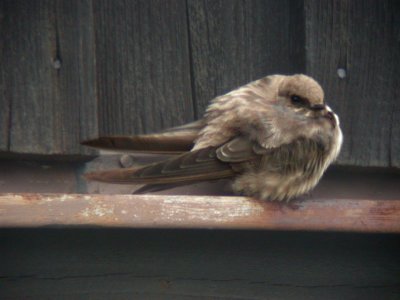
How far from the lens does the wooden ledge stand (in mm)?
2417

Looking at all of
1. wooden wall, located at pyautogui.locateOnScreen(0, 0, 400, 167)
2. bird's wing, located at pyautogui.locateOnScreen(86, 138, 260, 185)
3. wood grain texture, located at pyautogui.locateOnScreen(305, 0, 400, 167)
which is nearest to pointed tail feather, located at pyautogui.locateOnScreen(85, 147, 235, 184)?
bird's wing, located at pyautogui.locateOnScreen(86, 138, 260, 185)

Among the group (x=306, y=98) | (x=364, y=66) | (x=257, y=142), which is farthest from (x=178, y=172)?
(x=364, y=66)

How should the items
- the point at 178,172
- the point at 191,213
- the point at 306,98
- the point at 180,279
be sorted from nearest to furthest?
1. the point at 191,213
2. the point at 180,279
3. the point at 178,172
4. the point at 306,98

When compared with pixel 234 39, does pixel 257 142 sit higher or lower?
lower

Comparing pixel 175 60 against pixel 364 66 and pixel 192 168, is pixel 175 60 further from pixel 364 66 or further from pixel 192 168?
pixel 364 66

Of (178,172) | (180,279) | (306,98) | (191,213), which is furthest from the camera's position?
(306,98)

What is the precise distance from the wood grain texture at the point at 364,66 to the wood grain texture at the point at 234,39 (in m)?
0.09

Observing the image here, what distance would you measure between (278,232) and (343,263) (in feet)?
0.64

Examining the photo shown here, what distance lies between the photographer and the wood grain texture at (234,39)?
2984 mm

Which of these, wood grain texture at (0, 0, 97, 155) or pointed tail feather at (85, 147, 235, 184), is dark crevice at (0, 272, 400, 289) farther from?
wood grain texture at (0, 0, 97, 155)

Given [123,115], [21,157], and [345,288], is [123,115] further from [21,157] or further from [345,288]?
[345,288]

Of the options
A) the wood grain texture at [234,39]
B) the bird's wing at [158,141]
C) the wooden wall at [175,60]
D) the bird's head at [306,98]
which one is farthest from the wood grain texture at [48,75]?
the bird's head at [306,98]

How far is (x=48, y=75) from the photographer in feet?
9.22

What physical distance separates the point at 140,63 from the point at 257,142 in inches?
14.4
